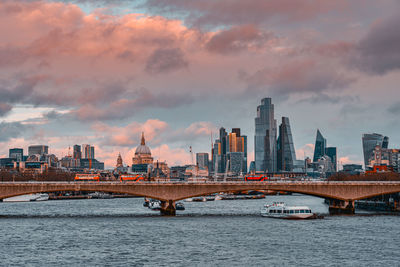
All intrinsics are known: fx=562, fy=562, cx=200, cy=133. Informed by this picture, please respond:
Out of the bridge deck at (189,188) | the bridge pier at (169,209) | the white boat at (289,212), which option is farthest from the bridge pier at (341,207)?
the bridge pier at (169,209)

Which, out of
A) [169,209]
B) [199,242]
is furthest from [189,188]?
[199,242]

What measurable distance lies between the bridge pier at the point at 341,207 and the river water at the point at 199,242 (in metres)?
16.7

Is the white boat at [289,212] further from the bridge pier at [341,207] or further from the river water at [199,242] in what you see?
the bridge pier at [341,207]

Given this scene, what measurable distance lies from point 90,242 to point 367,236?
43692 mm

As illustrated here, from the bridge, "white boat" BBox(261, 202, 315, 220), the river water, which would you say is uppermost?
the bridge

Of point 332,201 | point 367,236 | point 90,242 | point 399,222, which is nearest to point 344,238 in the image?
point 367,236

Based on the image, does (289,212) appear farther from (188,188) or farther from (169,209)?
(169,209)

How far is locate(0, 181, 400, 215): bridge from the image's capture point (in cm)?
12600

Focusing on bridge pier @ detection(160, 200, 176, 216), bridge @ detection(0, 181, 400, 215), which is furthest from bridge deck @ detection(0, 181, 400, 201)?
bridge pier @ detection(160, 200, 176, 216)

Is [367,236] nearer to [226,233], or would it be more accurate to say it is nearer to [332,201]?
[226,233]

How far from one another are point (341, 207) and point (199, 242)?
65.8 m

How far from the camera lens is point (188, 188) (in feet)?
425

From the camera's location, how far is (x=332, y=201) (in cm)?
14538

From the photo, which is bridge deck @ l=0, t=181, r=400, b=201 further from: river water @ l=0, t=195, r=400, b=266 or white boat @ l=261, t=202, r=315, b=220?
river water @ l=0, t=195, r=400, b=266
